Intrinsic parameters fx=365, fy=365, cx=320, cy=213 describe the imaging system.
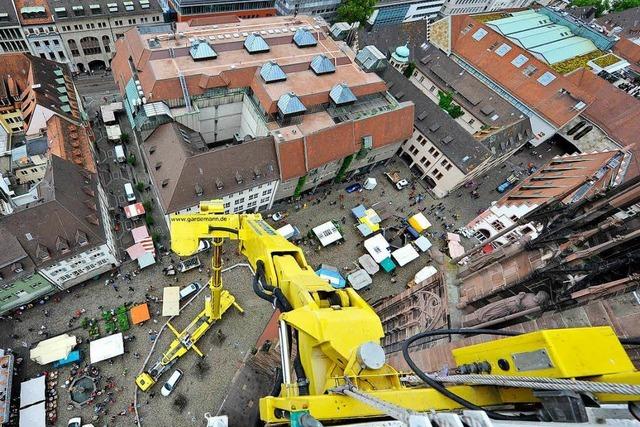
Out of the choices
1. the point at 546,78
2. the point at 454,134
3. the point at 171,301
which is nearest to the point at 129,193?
the point at 171,301

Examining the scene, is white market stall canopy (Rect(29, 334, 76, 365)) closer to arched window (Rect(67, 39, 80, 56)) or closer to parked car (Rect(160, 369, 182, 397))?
parked car (Rect(160, 369, 182, 397))

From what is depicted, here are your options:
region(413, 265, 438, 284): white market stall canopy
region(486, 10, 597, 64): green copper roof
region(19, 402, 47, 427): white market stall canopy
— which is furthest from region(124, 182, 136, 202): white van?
region(486, 10, 597, 64): green copper roof

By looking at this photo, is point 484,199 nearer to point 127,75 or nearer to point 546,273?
point 546,273

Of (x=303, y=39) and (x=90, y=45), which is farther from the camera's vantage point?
(x=90, y=45)

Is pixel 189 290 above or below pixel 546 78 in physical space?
below

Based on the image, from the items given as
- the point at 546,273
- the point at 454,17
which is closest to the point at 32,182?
the point at 546,273

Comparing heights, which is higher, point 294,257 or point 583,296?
point 294,257

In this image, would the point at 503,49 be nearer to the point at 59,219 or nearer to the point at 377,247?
the point at 377,247
